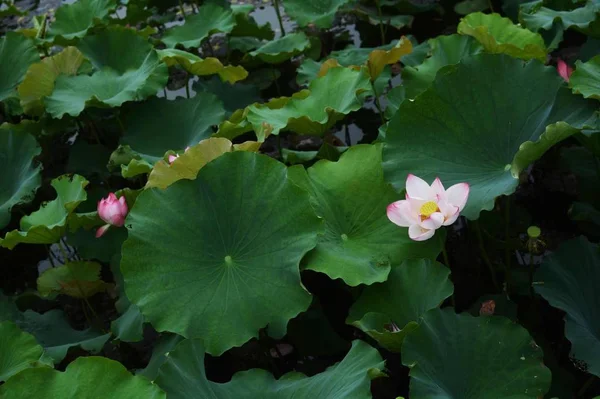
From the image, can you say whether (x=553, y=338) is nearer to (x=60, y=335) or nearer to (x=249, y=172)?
(x=249, y=172)

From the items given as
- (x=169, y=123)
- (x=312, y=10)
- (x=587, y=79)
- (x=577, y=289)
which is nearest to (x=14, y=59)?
(x=169, y=123)

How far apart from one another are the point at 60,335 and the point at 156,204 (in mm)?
516

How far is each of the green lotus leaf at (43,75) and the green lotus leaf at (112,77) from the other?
0.07 metres

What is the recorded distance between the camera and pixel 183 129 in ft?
7.38

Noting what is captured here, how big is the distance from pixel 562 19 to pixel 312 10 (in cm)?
102

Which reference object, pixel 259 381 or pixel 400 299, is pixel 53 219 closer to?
pixel 259 381

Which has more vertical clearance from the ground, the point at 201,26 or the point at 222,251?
the point at 222,251

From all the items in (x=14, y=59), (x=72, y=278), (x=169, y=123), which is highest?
(x=14, y=59)

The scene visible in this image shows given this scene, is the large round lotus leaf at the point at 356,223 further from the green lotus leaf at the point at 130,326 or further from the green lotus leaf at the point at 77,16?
the green lotus leaf at the point at 77,16

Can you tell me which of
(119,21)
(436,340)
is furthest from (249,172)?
(119,21)

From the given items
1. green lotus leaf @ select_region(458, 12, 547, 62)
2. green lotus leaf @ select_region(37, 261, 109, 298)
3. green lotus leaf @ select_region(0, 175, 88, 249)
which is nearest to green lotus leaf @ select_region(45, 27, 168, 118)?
green lotus leaf @ select_region(0, 175, 88, 249)

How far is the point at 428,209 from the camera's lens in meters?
1.45

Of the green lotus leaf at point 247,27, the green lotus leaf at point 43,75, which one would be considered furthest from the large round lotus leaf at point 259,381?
the green lotus leaf at point 247,27

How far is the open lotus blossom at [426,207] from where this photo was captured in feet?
4.70
